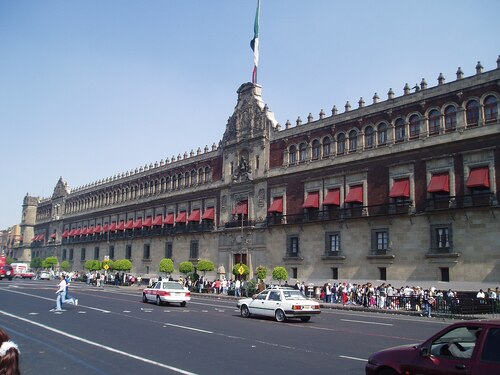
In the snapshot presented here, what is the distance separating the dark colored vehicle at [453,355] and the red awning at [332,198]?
1253 inches

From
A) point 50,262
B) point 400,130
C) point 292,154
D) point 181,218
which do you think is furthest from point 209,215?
point 50,262

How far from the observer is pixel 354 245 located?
37.6 m

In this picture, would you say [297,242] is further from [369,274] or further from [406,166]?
[406,166]

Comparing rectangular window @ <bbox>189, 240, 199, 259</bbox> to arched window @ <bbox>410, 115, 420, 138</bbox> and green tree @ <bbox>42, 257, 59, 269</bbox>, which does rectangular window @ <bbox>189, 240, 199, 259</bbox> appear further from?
green tree @ <bbox>42, 257, 59, 269</bbox>

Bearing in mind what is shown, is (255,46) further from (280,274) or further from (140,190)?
(140,190)

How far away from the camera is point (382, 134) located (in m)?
37.3

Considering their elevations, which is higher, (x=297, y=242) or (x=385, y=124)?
(x=385, y=124)

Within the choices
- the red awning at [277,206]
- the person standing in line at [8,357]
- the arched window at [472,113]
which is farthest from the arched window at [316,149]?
the person standing in line at [8,357]

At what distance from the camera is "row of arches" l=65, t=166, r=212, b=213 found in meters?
56.4

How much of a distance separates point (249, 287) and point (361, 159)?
42.5 ft

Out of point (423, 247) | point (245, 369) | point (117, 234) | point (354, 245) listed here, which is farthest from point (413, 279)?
point (117, 234)

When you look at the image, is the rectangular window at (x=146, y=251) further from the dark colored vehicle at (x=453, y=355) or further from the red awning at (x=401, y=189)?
the dark colored vehicle at (x=453, y=355)

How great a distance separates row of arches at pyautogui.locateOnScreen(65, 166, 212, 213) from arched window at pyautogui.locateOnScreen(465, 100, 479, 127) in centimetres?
2879

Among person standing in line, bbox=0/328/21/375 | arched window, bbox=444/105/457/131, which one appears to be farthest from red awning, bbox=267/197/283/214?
person standing in line, bbox=0/328/21/375
